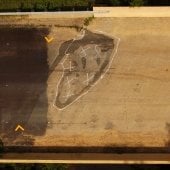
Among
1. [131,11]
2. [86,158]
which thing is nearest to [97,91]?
[86,158]

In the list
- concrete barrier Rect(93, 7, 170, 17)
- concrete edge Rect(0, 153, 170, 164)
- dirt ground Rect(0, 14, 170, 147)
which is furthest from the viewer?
concrete barrier Rect(93, 7, 170, 17)

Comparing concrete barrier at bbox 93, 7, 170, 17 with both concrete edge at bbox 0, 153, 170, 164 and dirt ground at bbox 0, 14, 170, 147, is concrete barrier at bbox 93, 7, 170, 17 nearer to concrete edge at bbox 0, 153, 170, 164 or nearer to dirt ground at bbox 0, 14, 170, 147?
dirt ground at bbox 0, 14, 170, 147

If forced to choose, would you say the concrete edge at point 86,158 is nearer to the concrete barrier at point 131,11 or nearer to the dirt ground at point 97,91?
the dirt ground at point 97,91

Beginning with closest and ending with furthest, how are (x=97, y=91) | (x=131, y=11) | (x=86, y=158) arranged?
(x=86, y=158) < (x=97, y=91) < (x=131, y=11)

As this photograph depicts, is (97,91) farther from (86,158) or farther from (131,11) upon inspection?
(131,11)

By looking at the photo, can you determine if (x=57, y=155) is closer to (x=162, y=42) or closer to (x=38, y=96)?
(x=38, y=96)

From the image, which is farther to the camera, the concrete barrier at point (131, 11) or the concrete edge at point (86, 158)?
the concrete barrier at point (131, 11)

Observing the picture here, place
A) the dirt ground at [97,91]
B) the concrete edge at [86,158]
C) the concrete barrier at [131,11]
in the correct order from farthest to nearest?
1. the concrete barrier at [131,11]
2. the dirt ground at [97,91]
3. the concrete edge at [86,158]

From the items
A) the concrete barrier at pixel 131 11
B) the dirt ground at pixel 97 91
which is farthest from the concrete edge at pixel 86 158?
the concrete barrier at pixel 131 11

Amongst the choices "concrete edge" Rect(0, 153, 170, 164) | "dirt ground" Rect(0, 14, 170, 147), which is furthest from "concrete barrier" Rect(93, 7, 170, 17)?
"concrete edge" Rect(0, 153, 170, 164)

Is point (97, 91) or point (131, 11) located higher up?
point (131, 11)
